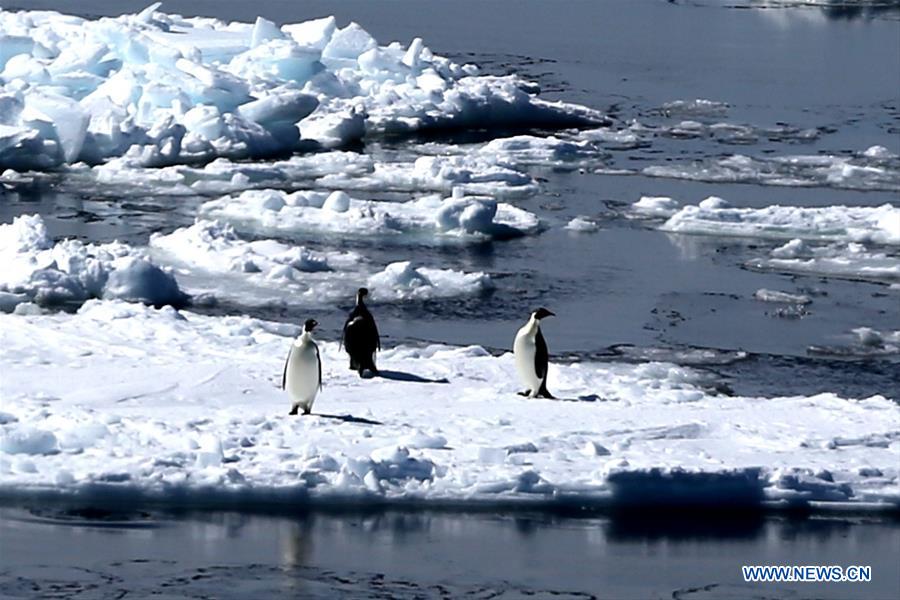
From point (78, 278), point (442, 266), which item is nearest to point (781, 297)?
point (442, 266)

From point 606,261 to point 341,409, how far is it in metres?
6.05

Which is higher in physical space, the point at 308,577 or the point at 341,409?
the point at 341,409

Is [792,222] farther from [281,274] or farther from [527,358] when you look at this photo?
[527,358]

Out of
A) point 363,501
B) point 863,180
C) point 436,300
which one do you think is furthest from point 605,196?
point 363,501

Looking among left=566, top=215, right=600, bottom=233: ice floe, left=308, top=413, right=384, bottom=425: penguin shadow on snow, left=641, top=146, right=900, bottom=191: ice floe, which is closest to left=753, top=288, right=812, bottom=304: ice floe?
left=566, top=215, right=600, bottom=233: ice floe

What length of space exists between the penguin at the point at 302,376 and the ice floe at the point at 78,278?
13.0ft

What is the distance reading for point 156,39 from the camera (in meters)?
23.5

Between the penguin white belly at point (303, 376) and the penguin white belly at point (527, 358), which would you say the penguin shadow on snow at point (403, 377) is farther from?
the penguin white belly at point (303, 376)

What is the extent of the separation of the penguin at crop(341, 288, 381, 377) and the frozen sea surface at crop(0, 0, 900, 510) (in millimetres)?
145

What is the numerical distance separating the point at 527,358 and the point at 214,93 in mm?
11687

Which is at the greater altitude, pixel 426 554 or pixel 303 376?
pixel 303 376

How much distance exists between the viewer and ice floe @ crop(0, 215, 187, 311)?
13.1m

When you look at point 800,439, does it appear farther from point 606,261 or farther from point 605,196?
point 605,196

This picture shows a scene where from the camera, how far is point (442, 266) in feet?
49.4
